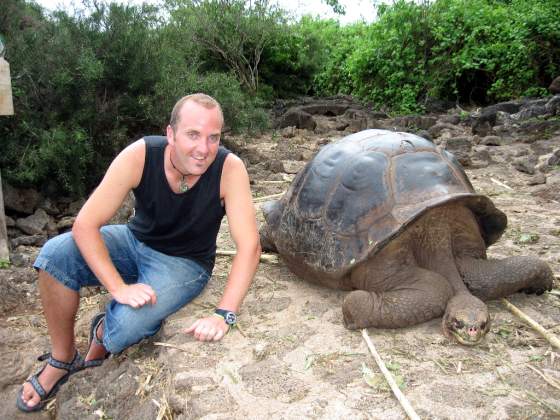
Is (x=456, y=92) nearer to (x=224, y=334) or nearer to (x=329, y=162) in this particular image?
(x=329, y=162)

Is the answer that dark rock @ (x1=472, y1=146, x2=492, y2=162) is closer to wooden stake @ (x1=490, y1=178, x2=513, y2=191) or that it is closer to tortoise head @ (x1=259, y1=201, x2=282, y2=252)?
wooden stake @ (x1=490, y1=178, x2=513, y2=191)

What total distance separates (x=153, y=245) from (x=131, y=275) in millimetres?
235

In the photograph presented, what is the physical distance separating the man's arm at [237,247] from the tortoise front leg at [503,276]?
1044 millimetres

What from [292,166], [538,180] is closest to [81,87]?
[292,166]

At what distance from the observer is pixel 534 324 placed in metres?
2.45

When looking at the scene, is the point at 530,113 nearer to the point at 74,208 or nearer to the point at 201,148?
the point at 74,208

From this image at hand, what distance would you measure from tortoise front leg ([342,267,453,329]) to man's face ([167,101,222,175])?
92 centimetres

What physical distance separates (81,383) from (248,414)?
92 centimetres

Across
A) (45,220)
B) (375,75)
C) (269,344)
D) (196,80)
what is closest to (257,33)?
(375,75)

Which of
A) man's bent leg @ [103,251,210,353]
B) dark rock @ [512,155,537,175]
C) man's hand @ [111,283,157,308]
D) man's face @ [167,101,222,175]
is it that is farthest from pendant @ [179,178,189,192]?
dark rock @ [512,155,537,175]

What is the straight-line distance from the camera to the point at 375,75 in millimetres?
12875

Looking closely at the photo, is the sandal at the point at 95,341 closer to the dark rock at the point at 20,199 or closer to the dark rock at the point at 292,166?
the dark rock at the point at 20,199

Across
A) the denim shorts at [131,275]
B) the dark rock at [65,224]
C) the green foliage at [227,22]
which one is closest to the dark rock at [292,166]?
the dark rock at [65,224]

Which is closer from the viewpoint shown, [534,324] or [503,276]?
[534,324]
